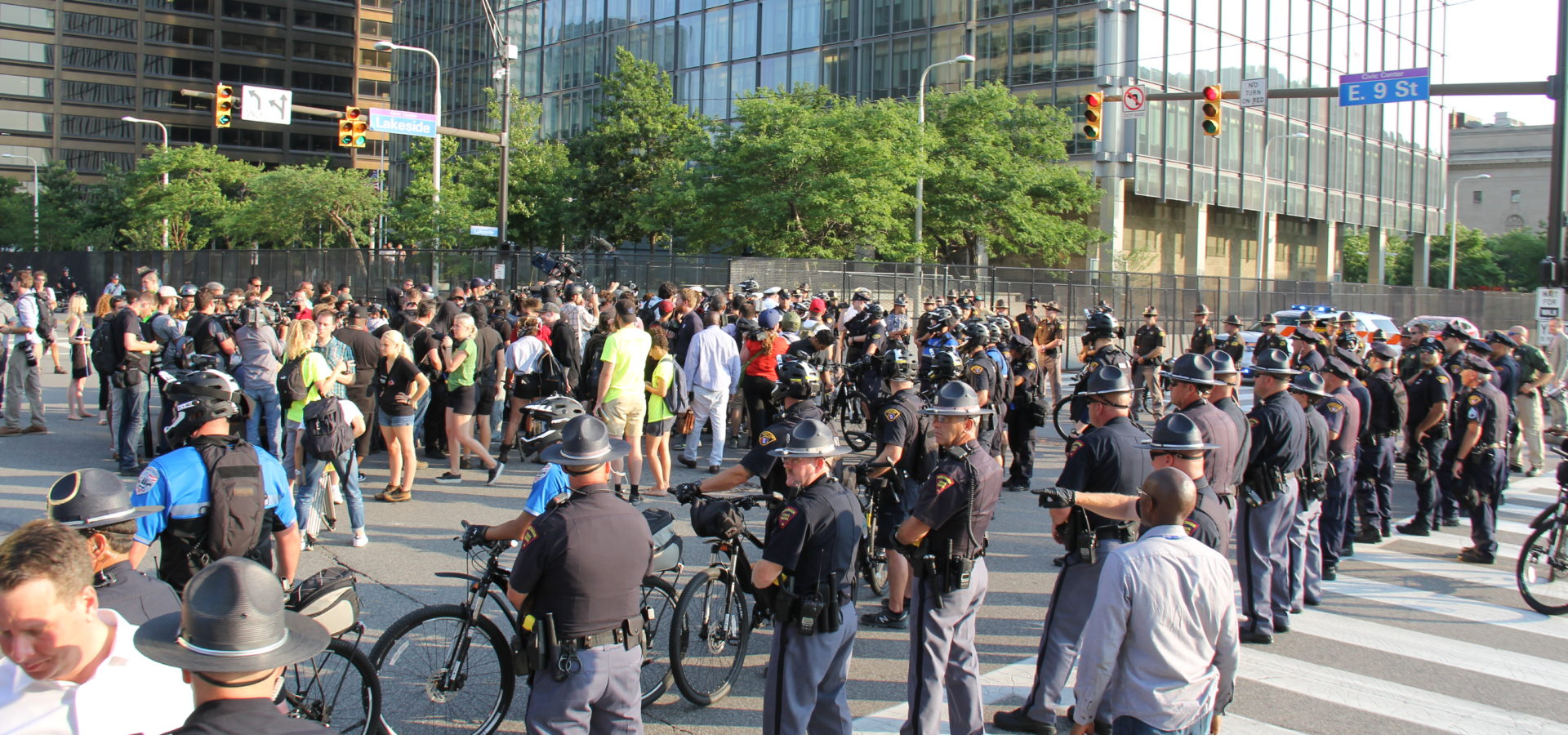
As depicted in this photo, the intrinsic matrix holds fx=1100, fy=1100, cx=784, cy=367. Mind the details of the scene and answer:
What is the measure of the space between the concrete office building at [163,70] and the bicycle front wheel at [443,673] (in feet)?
335

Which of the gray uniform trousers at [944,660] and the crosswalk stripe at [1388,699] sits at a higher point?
the gray uniform trousers at [944,660]

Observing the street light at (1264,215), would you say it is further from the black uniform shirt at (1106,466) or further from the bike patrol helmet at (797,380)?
the black uniform shirt at (1106,466)

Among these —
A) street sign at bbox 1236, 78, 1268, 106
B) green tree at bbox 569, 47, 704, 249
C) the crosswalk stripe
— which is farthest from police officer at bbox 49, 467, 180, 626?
green tree at bbox 569, 47, 704, 249

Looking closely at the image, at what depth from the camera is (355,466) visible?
888 centimetres

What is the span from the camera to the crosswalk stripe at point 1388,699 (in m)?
6.04

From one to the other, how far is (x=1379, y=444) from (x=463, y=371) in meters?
8.82

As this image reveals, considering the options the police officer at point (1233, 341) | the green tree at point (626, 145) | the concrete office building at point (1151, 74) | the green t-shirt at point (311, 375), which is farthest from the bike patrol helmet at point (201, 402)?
the concrete office building at point (1151, 74)

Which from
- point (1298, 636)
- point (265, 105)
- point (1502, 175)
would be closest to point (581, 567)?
point (1298, 636)

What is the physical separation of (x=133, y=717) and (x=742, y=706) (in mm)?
3471

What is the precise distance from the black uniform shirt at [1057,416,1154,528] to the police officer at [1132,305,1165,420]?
11418 mm

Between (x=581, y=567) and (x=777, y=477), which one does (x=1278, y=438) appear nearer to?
(x=777, y=477)

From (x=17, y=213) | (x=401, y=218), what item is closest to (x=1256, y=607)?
(x=401, y=218)

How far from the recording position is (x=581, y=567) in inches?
165

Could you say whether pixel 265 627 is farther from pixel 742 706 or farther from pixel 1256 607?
pixel 1256 607
